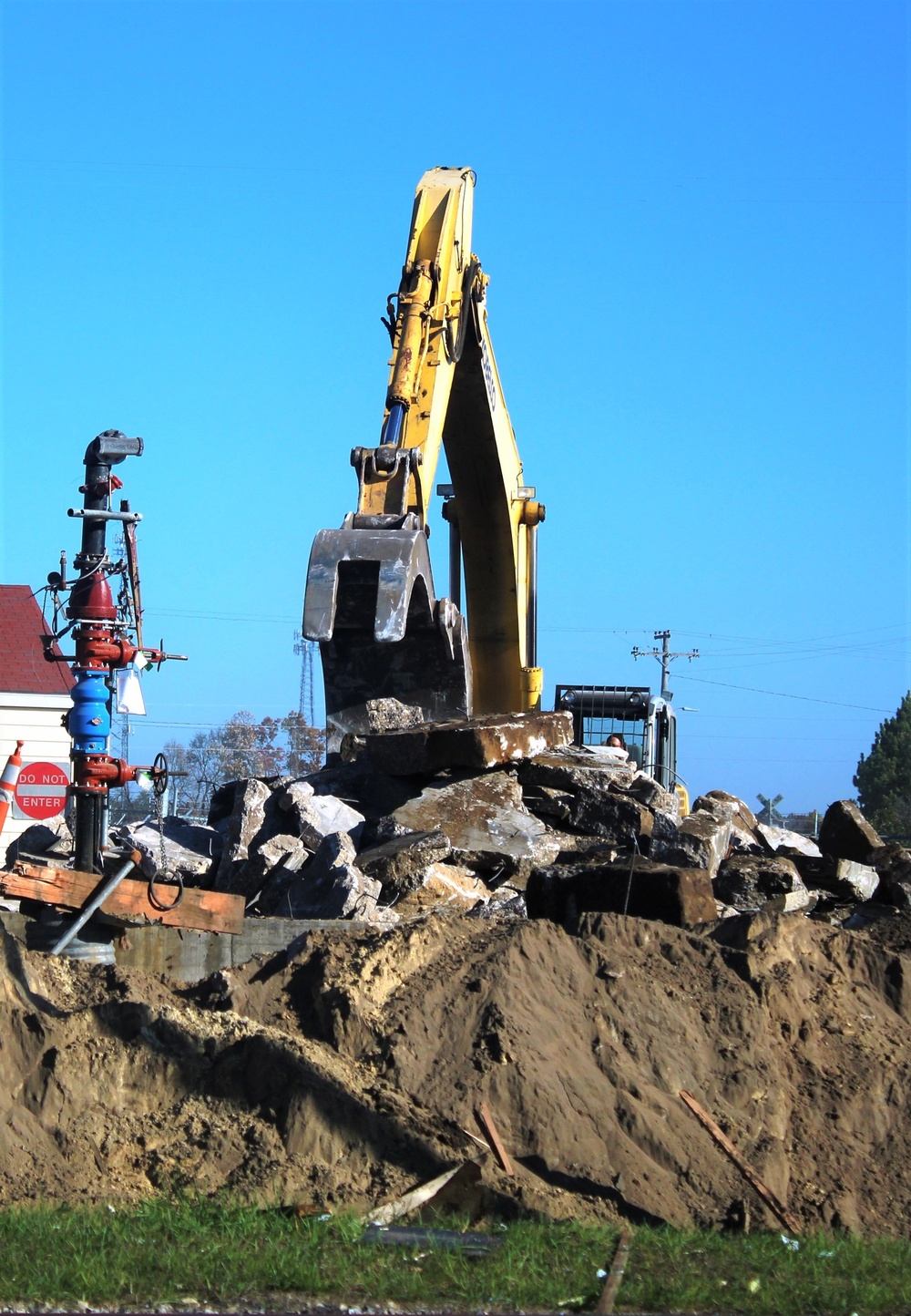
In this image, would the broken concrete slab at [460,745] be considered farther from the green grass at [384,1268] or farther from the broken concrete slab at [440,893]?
the green grass at [384,1268]

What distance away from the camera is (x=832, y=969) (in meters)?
7.42

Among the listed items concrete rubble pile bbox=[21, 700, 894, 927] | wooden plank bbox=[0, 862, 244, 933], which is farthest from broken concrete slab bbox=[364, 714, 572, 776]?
wooden plank bbox=[0, 862, 244, 933]

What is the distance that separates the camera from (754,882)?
10.1 metres

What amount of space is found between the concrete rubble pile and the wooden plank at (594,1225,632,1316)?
3453mm

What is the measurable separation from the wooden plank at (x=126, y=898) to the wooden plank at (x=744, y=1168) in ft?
9.74

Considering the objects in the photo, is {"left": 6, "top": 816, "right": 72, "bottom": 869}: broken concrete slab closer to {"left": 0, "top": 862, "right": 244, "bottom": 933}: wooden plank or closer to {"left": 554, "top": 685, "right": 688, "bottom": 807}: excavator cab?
{"left": 0, "top": 862, "right": 244, "bottom": 933}: wooden plank

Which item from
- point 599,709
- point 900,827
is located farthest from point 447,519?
point 900,827

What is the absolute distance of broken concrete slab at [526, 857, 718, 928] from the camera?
26.6 ft

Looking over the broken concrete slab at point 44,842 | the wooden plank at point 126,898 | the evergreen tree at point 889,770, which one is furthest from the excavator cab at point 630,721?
the evergreen tree at point 889,770

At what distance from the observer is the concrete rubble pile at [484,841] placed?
923cm

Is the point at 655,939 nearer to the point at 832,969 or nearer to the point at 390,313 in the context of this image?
the point at 832,969

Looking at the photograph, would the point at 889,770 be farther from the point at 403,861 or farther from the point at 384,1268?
the point at 384,1268

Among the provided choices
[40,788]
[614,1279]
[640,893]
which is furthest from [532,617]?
[614,1279]

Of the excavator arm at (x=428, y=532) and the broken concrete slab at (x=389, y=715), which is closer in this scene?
the excavator arm at (x=428, y=532)
